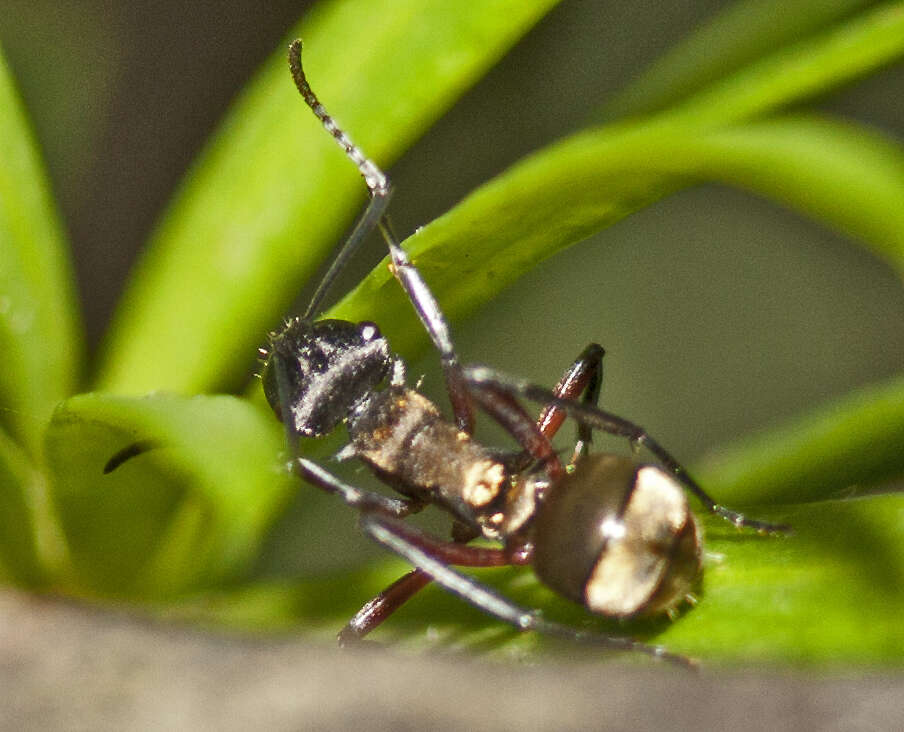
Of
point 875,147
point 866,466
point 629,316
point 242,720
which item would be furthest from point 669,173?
point 629,316

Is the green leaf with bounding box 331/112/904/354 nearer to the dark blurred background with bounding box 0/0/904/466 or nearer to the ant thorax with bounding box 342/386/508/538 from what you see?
the ant thorax with bounding box 342/386/508/538

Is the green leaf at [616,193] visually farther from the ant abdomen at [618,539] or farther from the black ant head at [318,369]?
the ant abdomen at [618,539]

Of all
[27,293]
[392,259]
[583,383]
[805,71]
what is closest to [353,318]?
[392,259]

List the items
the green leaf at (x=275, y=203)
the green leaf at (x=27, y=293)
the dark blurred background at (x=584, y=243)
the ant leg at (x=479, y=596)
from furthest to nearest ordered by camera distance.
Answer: the dark blurred background at (x=584, y=243)
the green leaf at (x=275, y=203)
the green leaf at (x=27, y=293)
the ant leg at (x=479, y=596)

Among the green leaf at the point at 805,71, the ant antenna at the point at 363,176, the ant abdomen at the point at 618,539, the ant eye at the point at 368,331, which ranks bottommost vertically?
the ant abdomen at the point at 618,539

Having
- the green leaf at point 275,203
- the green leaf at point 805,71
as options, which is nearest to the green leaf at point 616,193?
the green leaf at point 805,71

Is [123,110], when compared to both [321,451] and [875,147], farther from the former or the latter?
[875,147]

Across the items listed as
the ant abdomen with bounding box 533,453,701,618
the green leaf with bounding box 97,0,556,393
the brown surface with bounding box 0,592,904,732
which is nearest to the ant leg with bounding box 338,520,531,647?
the ant abdomen with bounding box 533,453,701,618

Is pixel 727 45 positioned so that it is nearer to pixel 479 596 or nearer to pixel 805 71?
pixel 805 71
